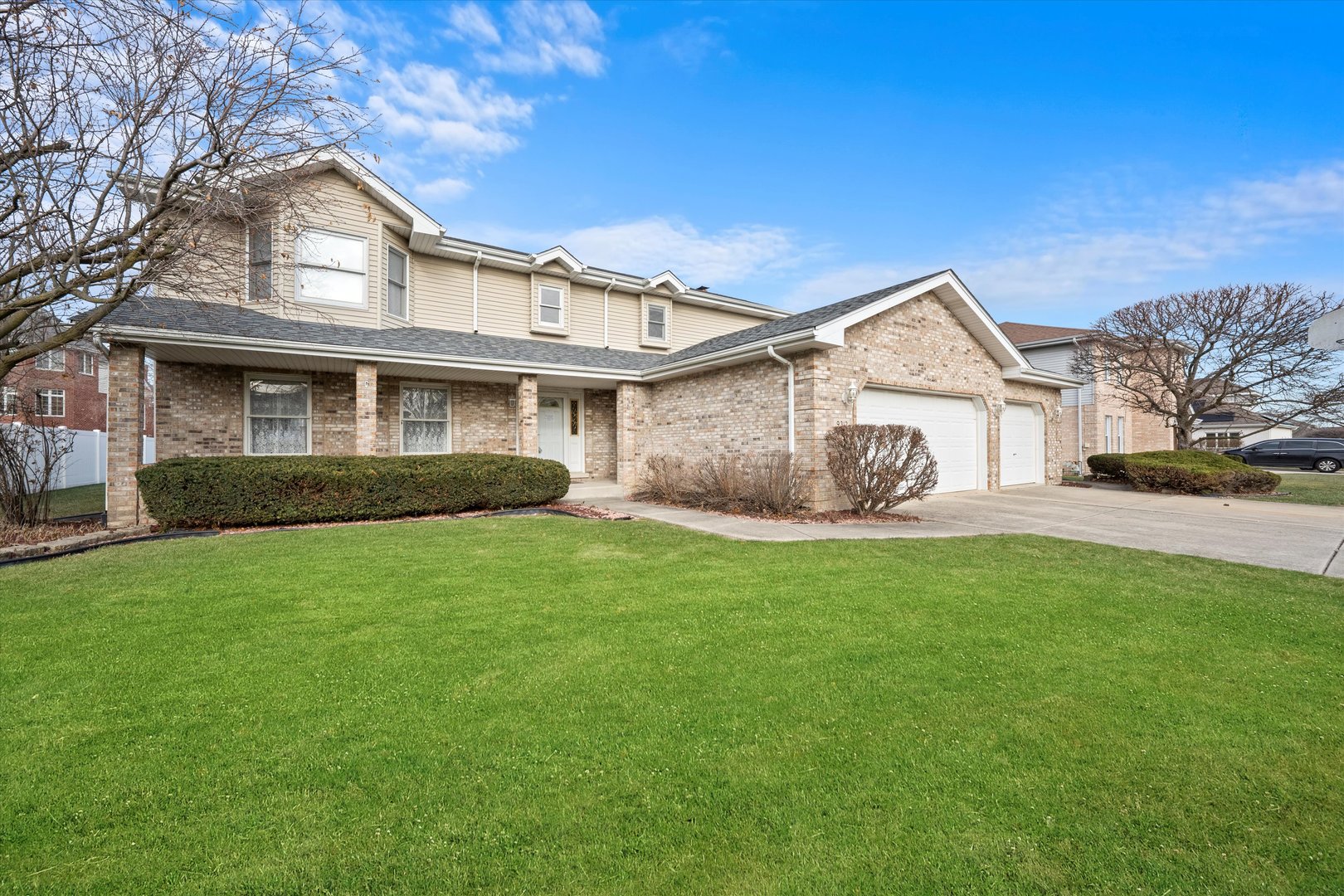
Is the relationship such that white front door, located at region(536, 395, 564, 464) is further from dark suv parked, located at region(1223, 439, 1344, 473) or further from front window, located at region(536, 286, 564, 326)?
dark suv parked, located at region(1223, 439, 1344, 473)

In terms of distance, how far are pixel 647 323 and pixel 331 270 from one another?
8.83 metres

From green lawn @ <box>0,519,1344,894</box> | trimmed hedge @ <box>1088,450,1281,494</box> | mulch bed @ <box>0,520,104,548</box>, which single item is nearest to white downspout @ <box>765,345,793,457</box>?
green lawn @ <box>0,519,1344,894</box>

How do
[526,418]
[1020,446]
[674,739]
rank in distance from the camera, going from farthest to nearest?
[1020,446], [526,418], [674,739]

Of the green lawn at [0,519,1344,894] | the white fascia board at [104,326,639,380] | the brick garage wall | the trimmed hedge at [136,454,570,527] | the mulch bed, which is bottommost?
the green lawn at [0,519,1344,894]

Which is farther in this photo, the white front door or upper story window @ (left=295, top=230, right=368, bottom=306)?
the white front door

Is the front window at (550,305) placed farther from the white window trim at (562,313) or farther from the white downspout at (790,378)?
the white downspout at (790,378)

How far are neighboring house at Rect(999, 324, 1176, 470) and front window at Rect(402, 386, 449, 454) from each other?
2324 centimetres

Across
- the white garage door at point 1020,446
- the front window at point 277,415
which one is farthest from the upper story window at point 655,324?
the white garage door at point 1020,446

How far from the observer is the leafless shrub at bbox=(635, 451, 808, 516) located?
1073 cm

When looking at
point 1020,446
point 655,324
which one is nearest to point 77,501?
point 655,324

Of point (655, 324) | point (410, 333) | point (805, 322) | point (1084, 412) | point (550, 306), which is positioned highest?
point (550, 306)

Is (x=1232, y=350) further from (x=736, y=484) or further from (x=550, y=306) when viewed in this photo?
(x=550, y=306)

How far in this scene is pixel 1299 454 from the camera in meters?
26.8

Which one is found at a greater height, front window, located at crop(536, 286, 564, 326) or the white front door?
front window, located at crop(536, 286, 564, 326)
